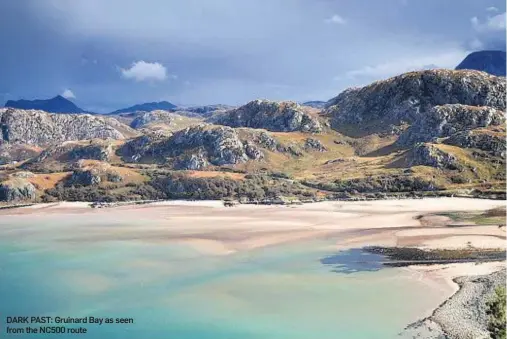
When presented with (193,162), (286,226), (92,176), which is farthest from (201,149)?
(286,226)

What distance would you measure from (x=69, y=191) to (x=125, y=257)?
235 feet

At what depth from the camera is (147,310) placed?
33.9 meters

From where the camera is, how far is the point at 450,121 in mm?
176125

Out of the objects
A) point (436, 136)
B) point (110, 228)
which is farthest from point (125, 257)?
point (436, 136)

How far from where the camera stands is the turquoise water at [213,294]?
30.8 m

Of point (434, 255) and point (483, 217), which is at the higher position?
point (483, 217)

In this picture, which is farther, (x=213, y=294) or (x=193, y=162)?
(x=193, y=162)

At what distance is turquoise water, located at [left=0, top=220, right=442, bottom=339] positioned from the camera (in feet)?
101

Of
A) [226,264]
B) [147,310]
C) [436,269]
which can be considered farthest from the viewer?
[226,264]

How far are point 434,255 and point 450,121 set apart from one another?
142 m

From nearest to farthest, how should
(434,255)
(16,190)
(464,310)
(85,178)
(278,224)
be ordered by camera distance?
(464,310)
(434,255)
(278,224)
(16,190)
(85,178)

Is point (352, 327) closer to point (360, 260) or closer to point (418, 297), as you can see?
point (418, 297)

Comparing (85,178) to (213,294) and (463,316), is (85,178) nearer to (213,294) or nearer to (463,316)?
(213,294)

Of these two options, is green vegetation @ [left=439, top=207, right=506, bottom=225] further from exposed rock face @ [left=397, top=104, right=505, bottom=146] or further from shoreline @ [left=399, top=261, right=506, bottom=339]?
exposed rock face @ [left=397, top=104, right=505, bottom=146]
